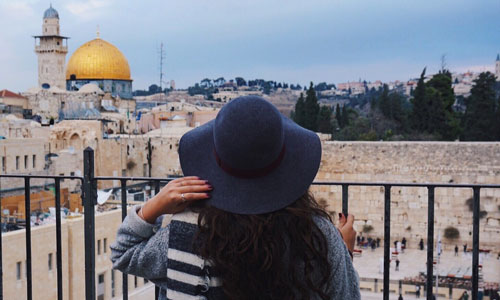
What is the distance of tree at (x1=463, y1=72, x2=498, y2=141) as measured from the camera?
76.8ft

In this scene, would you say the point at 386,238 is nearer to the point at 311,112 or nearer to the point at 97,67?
the point at 311,112

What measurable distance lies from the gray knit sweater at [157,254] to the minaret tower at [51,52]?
39096 mm

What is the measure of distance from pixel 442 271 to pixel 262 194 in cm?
1305

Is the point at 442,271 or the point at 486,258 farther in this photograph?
the point at 486,258

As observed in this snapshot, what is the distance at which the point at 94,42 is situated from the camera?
35375 millimetres

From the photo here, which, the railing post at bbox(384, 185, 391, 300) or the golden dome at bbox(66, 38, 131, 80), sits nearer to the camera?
the railing post at bbox(384, 185, 391, 300)

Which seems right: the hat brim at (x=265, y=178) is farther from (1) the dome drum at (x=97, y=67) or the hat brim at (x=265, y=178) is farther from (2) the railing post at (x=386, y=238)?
(1) the dome drum at (x=97, y=67)

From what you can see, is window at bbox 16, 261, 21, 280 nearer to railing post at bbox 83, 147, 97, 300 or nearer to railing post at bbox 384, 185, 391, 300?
railing post at bbox 83, 147, 97, 300

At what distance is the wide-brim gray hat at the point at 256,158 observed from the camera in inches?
46.9

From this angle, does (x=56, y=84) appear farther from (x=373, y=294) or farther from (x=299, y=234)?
(x=299, y=234)

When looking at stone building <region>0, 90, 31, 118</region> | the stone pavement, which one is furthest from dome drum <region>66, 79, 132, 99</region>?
the stone pavement

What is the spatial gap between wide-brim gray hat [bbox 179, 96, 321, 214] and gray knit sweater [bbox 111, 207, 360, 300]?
4.4 inches

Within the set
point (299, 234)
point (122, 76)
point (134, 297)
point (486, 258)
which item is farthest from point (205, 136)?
point (122, 76)

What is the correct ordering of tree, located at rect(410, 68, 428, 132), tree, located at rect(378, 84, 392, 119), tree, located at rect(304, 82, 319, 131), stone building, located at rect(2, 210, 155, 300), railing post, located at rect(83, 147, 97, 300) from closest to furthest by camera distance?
railing post, located at rect(83, 147, 97, 300), stone building, located at rect(2, 210, 155, 300), tree, located at rect(410, 68, 428, 132), tree, located at rect(304, 82, 319, 131), tree, located at rect(378, 84, 392, 119)
